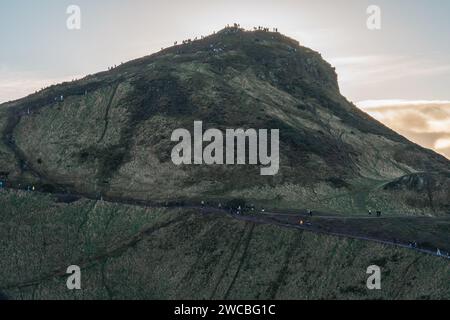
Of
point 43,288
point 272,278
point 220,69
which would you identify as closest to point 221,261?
point 272,278

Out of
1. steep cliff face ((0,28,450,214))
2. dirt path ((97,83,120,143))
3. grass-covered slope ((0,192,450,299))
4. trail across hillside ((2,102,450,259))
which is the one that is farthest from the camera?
dirt path ((97,83,120,143))

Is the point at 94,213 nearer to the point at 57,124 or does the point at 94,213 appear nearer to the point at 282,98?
the point at 57,124

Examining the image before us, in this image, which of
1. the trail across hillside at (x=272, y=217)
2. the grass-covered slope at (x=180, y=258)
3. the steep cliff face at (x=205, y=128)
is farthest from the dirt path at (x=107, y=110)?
the grass-covered slope at (x=180, y=258)

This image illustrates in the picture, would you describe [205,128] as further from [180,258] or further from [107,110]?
[180,258]

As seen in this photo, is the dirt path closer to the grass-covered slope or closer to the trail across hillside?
the trail across hillside

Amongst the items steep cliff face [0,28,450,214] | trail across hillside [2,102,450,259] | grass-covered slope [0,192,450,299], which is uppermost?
steep cliff face [0,28,450,214]

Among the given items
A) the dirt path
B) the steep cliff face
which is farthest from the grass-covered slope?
the dirt path
